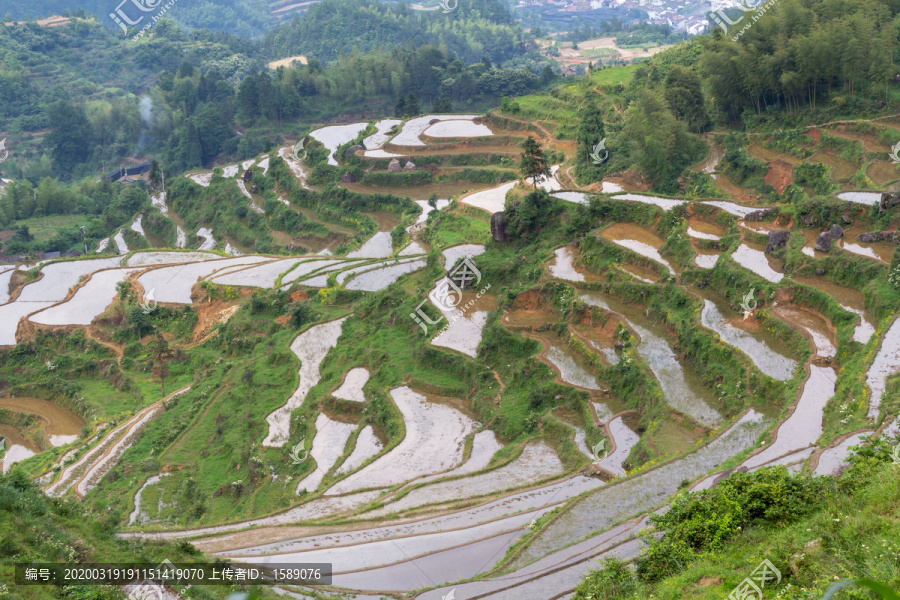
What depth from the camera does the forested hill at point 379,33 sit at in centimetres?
10250

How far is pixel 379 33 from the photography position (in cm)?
10238

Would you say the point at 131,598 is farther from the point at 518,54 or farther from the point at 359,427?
the point at 518,54

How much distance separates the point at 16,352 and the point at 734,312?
27.2 metres

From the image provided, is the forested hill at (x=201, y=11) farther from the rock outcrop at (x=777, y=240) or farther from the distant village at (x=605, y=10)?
the rock outcrop at (x=777, y=240)

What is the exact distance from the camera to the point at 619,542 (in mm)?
10852

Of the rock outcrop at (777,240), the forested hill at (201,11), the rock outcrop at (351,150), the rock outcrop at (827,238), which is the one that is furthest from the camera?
the forested hill at (201,11)

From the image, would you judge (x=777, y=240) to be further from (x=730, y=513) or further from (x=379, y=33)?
(x=379, y=33)

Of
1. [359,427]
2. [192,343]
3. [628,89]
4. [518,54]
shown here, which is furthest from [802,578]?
[518,54]

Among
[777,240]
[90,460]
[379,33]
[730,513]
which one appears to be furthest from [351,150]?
[379,33]

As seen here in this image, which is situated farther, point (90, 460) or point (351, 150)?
point (351, 150)

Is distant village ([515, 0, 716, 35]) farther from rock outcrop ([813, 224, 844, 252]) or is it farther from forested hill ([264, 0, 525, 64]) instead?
rock outcrop ([813, 224, 844, 252])

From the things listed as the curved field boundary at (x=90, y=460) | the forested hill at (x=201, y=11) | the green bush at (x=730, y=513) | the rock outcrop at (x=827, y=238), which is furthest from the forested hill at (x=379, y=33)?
the green bush at (x=730, y=513)

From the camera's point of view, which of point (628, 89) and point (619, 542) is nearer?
point (619, 542)

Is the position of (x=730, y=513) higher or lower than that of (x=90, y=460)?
higher
